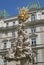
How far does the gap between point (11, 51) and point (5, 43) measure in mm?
24721

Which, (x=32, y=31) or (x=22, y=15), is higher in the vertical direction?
(x=22, y=15)

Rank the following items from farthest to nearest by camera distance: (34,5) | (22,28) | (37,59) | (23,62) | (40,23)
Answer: (34,5), (40,23), (37,59), (22,28), (23,62)

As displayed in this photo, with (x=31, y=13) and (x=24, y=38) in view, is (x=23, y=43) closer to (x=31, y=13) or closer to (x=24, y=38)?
(x=24, y=38)

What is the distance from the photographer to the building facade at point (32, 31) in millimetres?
39931

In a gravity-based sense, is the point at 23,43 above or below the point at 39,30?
below

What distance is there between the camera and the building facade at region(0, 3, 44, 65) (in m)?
39.9

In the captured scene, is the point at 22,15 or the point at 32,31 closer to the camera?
the point at 22,15

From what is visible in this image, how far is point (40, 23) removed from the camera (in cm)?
4181

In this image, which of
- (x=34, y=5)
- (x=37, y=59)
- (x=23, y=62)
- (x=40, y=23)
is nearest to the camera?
(x=23, y=62)

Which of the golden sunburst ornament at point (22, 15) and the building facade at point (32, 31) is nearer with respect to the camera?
the golden sunburst ornament at point (22, 15)

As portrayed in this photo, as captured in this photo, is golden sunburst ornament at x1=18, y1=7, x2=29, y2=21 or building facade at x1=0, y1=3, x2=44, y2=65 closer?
golden sunburst ornament at x1=18, y1=7, x2=29, y2=21

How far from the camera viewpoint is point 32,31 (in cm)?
4256

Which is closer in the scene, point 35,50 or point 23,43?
point 23,43

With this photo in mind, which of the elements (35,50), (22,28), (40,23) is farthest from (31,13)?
(22,28)
